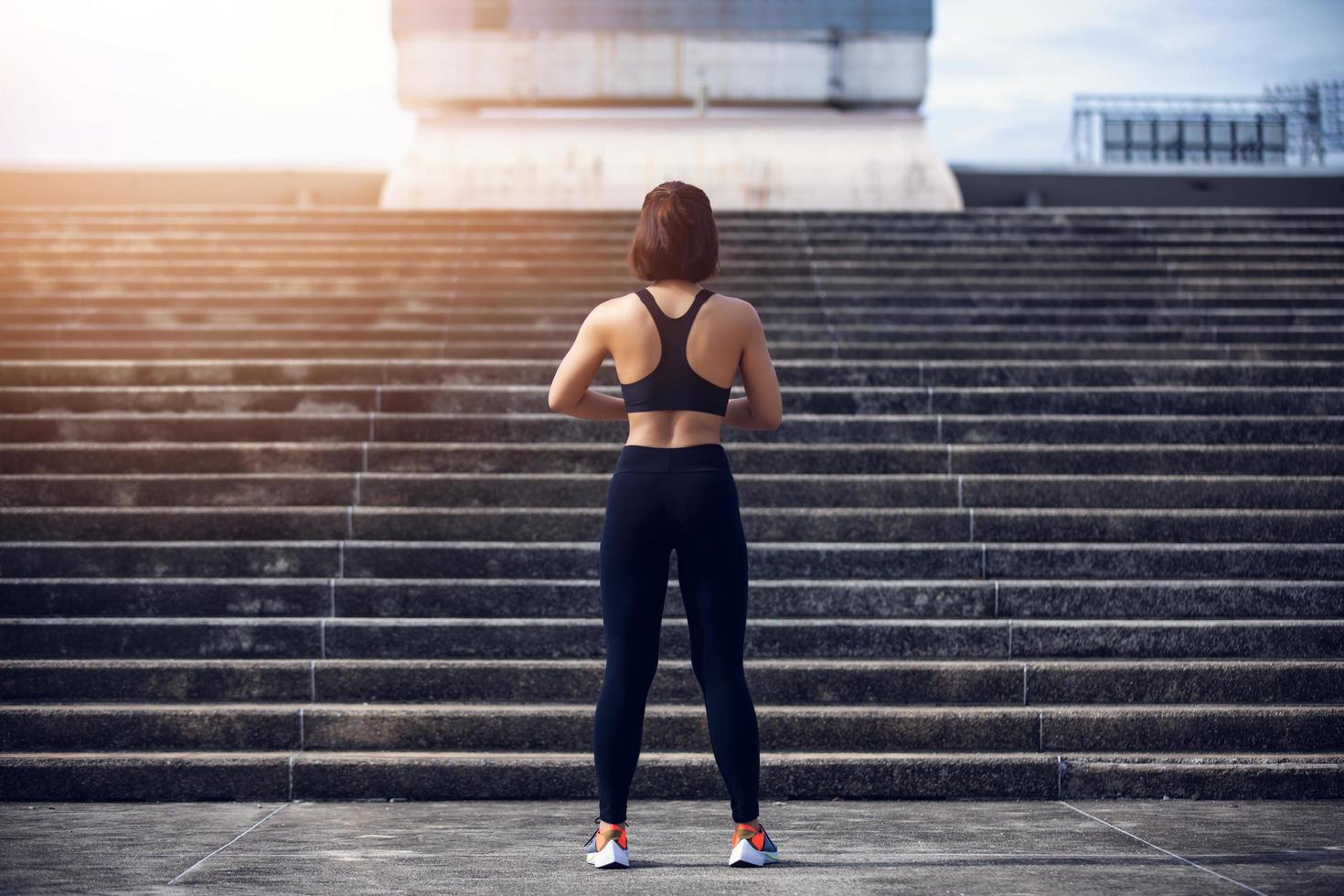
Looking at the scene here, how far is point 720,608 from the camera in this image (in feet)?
11.8

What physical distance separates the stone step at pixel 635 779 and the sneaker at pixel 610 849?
1071mm

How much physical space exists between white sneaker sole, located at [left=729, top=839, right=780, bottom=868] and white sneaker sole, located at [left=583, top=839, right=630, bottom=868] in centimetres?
29

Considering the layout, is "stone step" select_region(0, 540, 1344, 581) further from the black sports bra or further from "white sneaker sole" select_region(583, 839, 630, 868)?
the black sports bra

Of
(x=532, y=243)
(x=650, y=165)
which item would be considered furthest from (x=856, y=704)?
(x=650, y=165)

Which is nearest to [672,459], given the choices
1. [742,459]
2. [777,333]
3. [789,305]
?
[742,459]

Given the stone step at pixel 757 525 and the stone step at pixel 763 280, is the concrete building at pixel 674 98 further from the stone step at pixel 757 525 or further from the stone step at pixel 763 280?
the stone step at pixel 757 525

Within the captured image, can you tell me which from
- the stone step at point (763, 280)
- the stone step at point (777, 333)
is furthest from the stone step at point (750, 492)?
the stone step at point (763, 280)

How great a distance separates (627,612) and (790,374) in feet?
15.7

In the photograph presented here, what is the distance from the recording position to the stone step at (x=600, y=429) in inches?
295

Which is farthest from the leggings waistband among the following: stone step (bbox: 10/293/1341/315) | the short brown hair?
stone step (bbox: 10/293/1341/315)

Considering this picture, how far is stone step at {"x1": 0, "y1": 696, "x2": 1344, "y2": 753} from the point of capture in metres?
5.05

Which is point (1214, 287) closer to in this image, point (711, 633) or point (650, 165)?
point (711, 633)

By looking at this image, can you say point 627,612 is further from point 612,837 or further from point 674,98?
point 674,98

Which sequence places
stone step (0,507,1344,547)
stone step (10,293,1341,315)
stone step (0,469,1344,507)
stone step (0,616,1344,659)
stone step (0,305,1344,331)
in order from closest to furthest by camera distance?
stone step (0,616,1344,659), stone step (0,507,1344,547), stone step (0,469,1344,507), stone step (0,305,1344,331), stone step (10,293,1341,315)
